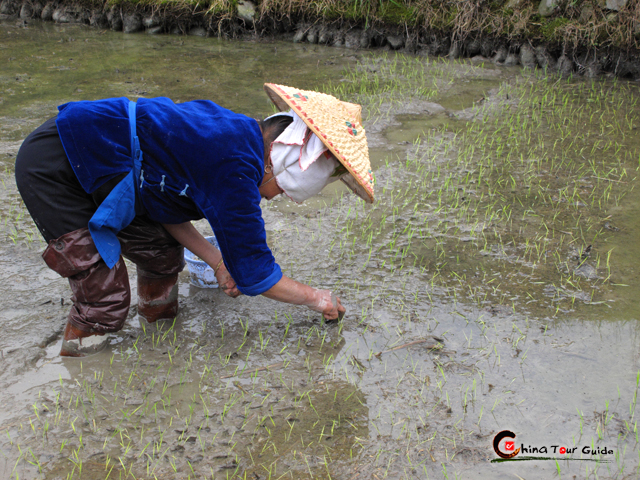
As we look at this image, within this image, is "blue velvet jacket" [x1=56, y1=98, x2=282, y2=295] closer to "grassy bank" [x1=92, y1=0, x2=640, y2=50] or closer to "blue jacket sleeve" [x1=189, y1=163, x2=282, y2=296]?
"blue jacket sleeve" [x1=189, y1=163, x2=282, y2=296]

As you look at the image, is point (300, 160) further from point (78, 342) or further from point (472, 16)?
point (472, 16)

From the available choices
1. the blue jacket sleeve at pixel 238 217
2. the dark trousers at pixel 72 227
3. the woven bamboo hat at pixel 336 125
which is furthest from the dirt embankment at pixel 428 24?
the dark trousers at pixel 72 227

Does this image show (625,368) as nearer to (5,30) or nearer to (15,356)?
(15,356)

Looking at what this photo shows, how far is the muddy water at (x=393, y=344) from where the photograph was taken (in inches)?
85.8

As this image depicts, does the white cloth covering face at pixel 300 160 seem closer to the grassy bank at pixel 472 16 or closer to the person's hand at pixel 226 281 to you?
the person's hand at pixel 226 281

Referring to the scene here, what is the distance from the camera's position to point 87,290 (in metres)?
2.38

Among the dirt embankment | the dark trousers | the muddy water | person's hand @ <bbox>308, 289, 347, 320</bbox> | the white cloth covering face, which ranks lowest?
the muddy water

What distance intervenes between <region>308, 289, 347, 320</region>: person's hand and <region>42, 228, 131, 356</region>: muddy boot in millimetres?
888

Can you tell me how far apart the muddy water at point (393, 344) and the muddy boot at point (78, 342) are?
45mm

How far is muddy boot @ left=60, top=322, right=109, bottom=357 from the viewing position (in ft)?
8.31

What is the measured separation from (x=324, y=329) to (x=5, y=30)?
345 inches

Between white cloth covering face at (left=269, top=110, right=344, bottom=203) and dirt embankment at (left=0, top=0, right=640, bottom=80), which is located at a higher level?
dirt embankment at (left=0, top=0, right=640, bottom=80)

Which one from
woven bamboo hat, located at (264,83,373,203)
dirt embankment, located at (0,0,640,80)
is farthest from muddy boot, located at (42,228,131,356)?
dirt embankment, located at (0,0,640,80)

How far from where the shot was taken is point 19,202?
3863mm
